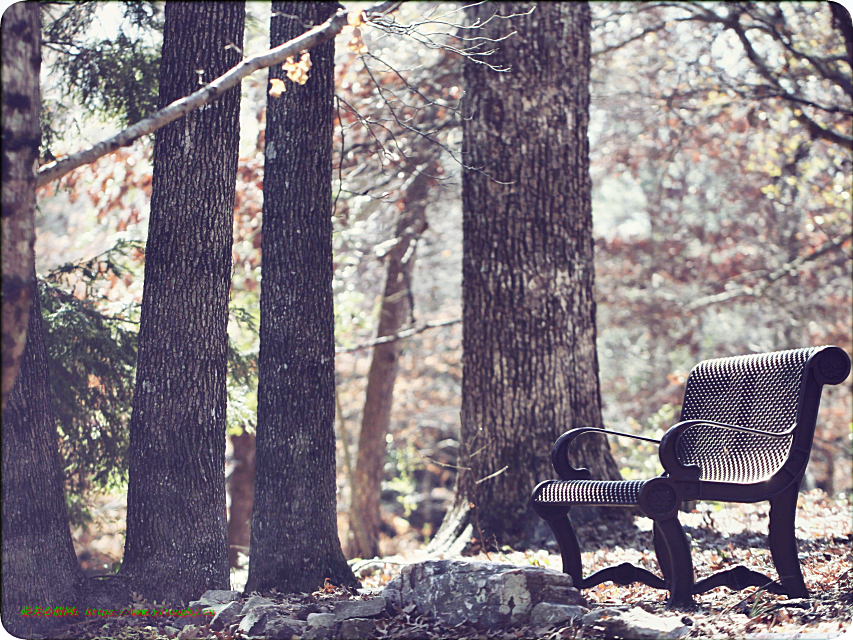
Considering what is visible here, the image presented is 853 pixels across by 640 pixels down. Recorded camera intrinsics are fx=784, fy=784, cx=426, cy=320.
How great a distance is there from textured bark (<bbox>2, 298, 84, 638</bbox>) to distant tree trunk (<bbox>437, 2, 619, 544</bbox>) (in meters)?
2.91

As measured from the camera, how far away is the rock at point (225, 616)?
3.92m

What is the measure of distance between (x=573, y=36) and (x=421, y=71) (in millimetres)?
Result: 3054

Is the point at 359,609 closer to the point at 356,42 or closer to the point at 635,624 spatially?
the point at 635,624

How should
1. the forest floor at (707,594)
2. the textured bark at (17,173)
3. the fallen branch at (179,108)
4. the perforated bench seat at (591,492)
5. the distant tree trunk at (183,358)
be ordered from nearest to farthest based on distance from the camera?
the textured bark at (17,173), the fallen branch at (179,108), the forest floor at (707,594), the perforated bench seat at (591,492), the distant tree trunk at (183,358)

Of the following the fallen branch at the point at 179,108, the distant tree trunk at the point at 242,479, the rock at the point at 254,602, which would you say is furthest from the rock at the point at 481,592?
the distant tree trunk at the point at 242,479

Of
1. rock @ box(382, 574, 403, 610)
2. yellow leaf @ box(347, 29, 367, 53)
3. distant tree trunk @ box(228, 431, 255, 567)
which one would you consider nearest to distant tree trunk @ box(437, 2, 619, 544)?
yellow leaf @ box(347, 29, 367, 53)

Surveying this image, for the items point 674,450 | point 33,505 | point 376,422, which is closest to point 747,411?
point 674,450

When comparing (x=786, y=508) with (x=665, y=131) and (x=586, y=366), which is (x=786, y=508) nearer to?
(x=586, y=366)

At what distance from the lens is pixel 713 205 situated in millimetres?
16781

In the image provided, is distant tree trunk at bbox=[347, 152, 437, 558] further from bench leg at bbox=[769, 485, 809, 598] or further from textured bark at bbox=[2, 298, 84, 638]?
bench leg at bbox=[769, 485, 809, 598]

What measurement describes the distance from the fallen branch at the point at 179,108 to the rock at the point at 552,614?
2.87 metres

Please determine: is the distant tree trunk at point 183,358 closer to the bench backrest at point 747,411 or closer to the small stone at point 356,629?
the small stone at point 356,629

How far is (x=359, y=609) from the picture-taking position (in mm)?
3938

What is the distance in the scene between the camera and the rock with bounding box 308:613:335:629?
373 cm
